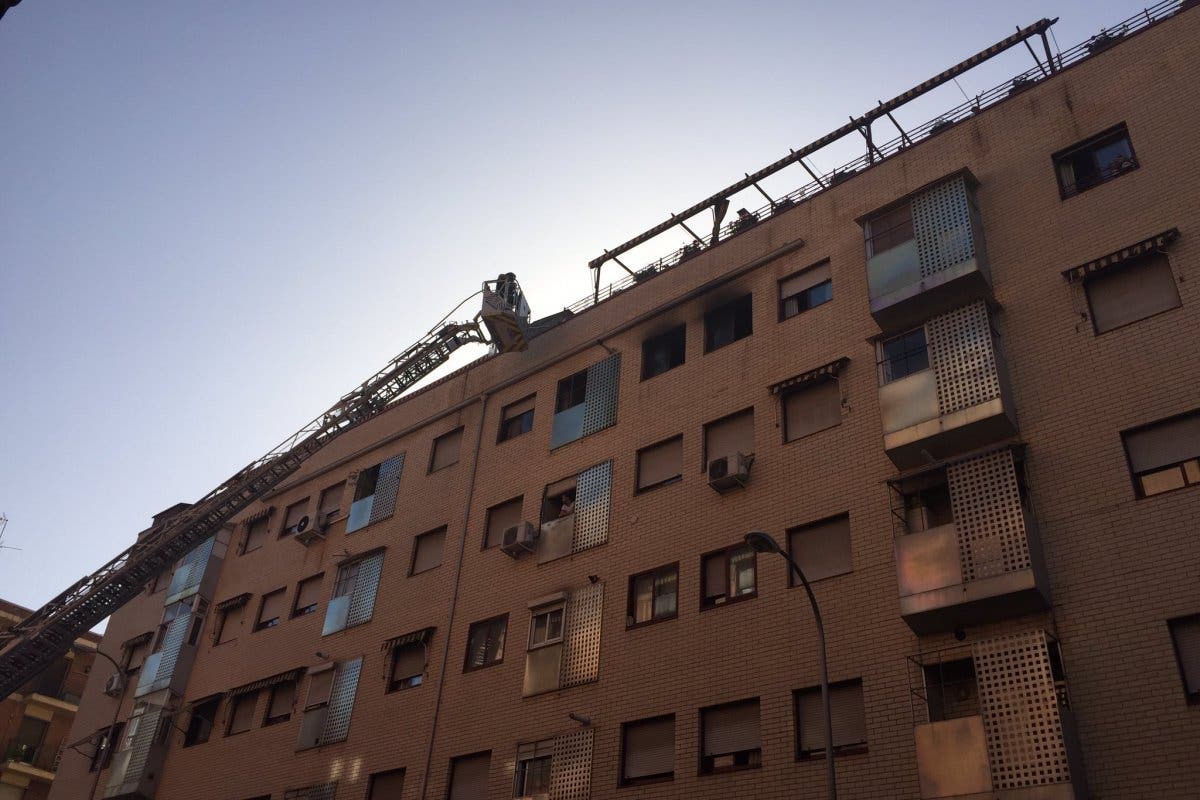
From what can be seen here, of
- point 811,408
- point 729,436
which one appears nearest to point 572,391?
point 729,436

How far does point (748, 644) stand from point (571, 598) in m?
6.14

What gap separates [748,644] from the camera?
23.7 m

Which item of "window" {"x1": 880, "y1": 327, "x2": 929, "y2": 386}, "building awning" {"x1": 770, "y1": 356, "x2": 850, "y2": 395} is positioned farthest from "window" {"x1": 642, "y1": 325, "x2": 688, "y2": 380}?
"window" {"x1": 880, "y1": 327, "x2": 929, "y2": 386}

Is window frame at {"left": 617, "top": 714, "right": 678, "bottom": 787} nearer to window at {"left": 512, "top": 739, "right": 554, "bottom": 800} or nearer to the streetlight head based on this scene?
window at {"left": 512, "top": 739, "right": 554, "bottom": 800}

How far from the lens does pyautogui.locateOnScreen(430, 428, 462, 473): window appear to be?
36.3m

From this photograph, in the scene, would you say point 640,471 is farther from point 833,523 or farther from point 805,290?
point 833,523

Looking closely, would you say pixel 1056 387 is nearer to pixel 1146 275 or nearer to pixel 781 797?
pixel 1146 275

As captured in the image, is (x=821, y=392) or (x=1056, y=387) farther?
(x=821, y=392)

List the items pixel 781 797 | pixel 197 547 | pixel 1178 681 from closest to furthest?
1. pixel 1178 681
2. pixel 781 797
3. pixel 197 547

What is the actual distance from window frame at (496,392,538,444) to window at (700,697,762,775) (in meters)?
12.8

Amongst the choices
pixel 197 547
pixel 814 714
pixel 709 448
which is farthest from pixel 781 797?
pixel 197 547

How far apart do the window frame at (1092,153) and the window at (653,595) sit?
12.4 m

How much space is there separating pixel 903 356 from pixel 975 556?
5589 mm

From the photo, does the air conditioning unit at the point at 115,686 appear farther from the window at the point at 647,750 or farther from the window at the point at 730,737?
the window at the point at 730,737
